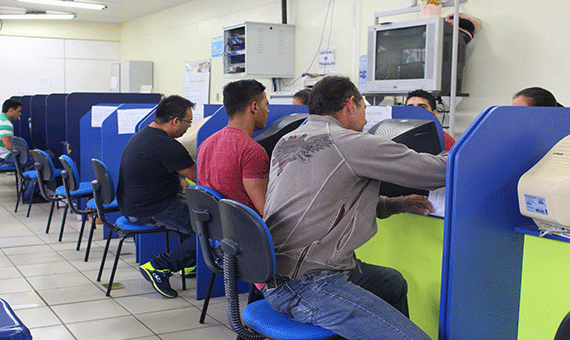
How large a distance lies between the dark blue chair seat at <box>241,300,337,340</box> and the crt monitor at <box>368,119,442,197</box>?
592 millimetres

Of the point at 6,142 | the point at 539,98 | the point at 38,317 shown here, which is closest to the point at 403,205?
the point at 539,98

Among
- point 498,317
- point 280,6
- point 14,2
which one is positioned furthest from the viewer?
point 14,2

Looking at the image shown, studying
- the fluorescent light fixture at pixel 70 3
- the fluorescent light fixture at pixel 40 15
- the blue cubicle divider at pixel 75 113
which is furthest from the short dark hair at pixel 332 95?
the fluorescent light fixture at pixel 40 15

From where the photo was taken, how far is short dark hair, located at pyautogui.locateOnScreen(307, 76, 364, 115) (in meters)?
1.73

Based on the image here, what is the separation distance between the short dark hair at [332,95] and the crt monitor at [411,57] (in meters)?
2.15

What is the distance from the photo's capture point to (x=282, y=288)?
1604 millimetres

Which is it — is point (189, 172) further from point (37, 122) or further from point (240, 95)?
point (37, 122)

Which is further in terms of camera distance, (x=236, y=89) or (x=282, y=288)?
(x=236, y=89)

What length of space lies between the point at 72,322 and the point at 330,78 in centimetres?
185

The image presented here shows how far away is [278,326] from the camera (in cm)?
154

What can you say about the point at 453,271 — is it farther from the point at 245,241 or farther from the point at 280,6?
the point at 280,6

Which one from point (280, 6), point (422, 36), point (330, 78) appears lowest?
point (330, 78)

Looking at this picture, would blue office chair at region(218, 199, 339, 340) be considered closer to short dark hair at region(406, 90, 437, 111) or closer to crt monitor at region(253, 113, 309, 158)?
crt monitor at region(253, 113, 309, 158)

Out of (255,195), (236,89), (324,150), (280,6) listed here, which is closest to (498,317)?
(324,150)
